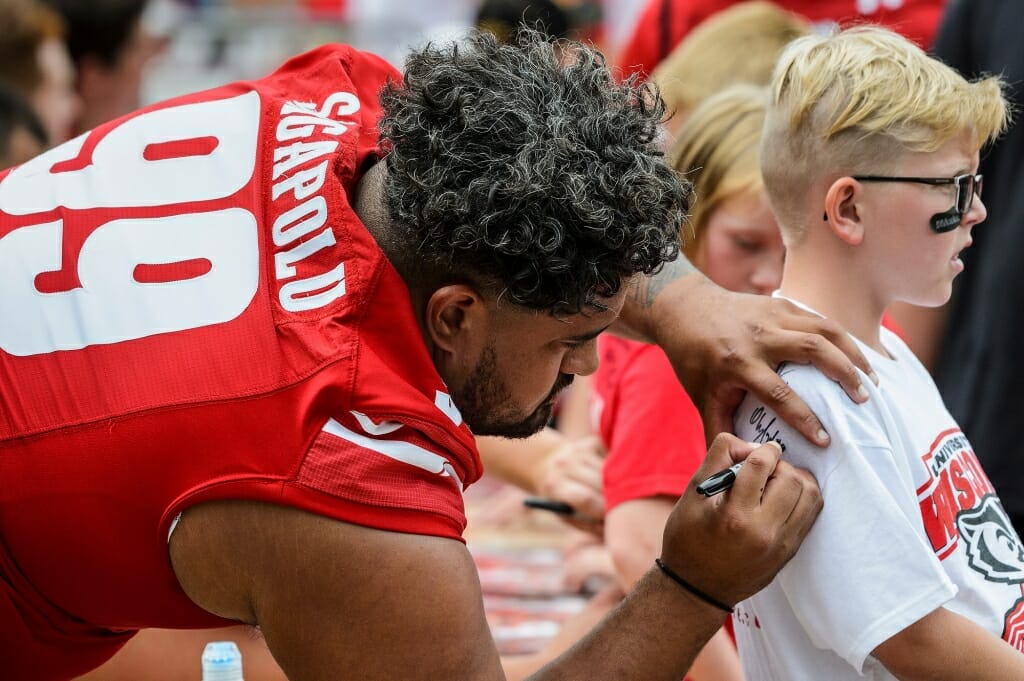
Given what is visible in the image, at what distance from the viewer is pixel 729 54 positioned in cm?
294

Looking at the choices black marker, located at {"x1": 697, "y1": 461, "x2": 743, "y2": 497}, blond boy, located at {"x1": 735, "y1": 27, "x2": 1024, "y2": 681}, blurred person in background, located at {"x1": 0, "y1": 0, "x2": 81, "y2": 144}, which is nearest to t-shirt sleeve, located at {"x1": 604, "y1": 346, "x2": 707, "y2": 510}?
blond boy, located at {"x1": 735, "y1": 27, "x2": 1024, "y2": 681}

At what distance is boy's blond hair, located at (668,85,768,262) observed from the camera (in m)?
2.16

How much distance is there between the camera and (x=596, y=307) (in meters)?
1.43

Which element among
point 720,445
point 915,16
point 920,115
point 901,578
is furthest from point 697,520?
point 915,16

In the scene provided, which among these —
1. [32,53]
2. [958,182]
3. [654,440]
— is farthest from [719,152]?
[32,53]

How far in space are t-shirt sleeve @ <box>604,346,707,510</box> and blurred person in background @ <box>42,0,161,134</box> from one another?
2.45 metres

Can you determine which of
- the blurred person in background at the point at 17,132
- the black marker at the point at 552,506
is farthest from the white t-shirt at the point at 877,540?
the blurred person in background at the point at 17,132

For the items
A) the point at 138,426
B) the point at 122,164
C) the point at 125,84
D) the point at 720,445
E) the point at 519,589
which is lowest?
the point at 519,589

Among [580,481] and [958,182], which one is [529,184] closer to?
[958,182]

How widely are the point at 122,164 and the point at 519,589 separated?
1.55 metres

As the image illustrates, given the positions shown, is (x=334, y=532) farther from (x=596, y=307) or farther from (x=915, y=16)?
(x=915, y=16)

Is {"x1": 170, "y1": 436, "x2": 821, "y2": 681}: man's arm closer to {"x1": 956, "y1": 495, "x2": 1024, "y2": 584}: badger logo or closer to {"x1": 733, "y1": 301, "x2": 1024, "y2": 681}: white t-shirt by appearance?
{"x1": 733, "y1": 301, "x2": 1024, "y2": 681}: white t-shirt

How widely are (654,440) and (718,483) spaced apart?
604mm

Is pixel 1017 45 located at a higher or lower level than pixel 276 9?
higher
